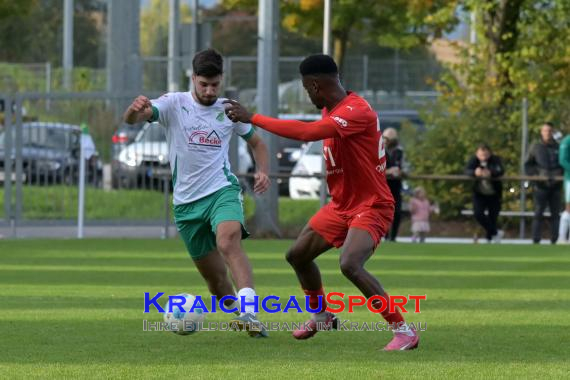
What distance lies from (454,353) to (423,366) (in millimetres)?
717

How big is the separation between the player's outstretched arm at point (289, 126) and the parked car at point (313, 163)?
17.5 metres

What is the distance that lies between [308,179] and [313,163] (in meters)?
3.12

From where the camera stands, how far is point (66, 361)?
9648 mm

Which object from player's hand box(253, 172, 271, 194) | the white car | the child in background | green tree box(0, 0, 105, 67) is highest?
green tree box(0, 0, 105, 67)

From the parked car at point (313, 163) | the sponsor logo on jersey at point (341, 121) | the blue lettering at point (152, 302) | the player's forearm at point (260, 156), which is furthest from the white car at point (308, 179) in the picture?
the sponsor logo on jersey at point (341, 121)

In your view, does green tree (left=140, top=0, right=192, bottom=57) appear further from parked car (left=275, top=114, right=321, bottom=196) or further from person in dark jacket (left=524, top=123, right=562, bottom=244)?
person in dark jacket (left=524, top=123, right=562, bottom=244)

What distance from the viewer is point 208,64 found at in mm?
10836

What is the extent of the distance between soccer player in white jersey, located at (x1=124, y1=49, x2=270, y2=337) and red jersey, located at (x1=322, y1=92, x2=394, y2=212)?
2.35 ft

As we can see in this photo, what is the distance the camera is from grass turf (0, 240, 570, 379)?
30.8ft

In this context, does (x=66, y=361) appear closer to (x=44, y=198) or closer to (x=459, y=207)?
(x=44, y=198)

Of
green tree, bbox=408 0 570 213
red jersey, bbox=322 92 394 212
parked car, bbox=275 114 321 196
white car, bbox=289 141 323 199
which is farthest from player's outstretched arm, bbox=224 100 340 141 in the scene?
parked car, bbox=275 114 321 196

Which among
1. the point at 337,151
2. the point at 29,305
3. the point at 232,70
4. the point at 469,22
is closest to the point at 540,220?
the point at 469,22

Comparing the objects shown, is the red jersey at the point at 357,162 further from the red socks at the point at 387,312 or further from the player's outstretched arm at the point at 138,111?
the player's outstretched arm at the point at 138,111

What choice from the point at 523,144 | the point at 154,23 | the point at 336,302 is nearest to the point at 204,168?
the point at 336,302
